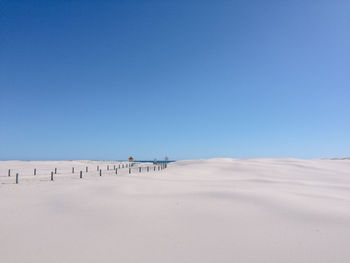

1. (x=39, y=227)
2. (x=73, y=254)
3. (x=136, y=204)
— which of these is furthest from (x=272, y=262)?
(x=39, y=227)

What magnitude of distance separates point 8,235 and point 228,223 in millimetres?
5520

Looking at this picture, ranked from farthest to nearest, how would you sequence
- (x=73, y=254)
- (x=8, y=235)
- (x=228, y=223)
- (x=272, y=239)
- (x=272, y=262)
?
(x=228, y=223) < (x=8, y=235) < (x=272, y=239) < (x=73, y=254) < (x=272, y=262)

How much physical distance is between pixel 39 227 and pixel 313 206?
8196mm

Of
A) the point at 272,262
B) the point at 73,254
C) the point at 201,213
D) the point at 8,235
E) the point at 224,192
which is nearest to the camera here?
the point at 272,262

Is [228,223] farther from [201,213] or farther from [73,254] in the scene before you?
[73,254]

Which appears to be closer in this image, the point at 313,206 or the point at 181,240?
the point at 181,240

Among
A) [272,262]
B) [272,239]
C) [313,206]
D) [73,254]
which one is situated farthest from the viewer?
[313,206]

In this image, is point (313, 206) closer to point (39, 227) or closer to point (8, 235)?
point (39, 227)

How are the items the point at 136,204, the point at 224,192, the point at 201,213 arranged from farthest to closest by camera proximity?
the point at 224,192
the point at 136,204
the point at 201,213

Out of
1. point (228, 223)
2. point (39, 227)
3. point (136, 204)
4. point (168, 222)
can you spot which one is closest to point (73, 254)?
point (39, 227)

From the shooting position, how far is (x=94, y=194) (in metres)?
8.76

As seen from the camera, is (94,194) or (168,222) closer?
(168,222)

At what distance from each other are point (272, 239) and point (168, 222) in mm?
2558

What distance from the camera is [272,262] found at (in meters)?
3.63
